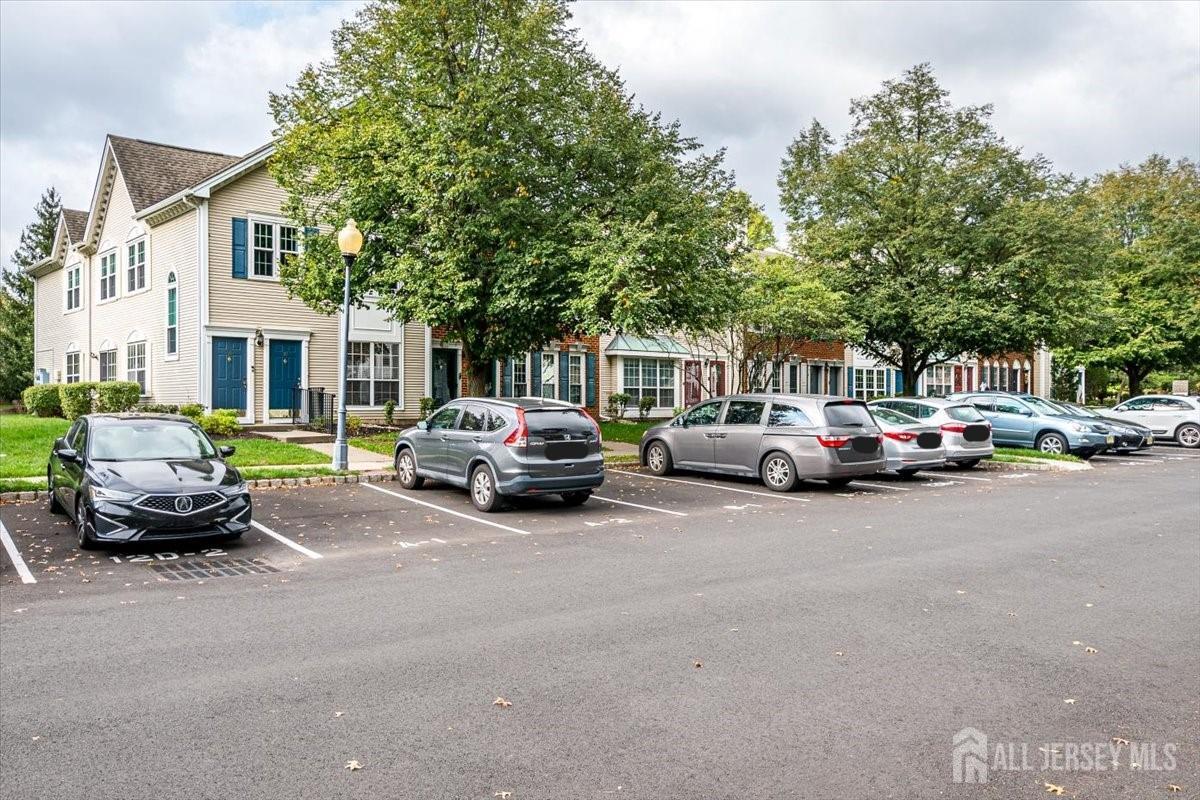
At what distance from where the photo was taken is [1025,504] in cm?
1328

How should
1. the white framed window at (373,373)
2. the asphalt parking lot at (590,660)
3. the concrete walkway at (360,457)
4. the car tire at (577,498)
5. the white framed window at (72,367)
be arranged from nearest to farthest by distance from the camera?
1. the asphalt parking lot at (590,660)
2. the car tire at (577,498)
3. the concrete walkway at (360,457)
4. the white framed window at (373,373)
5. the white framed window at (72,367)

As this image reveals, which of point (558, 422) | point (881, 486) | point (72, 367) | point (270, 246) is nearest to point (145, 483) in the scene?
point (558, 422)

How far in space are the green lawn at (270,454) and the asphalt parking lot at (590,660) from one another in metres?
5.84

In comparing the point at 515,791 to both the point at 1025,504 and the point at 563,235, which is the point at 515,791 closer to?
the point at 1025,504

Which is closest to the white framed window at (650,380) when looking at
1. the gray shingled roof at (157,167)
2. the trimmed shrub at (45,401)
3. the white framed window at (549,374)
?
the white framed window at (549,374)

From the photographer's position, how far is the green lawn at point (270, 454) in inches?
651

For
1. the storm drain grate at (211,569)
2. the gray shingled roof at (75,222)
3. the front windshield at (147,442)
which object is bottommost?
the storm drain grate at (211,569)

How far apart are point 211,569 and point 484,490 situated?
445cm

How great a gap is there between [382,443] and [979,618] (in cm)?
1590

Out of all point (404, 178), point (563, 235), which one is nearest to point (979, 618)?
point (563, 235)

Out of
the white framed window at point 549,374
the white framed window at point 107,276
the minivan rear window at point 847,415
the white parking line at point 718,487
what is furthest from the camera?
the white framed window at point 549,374

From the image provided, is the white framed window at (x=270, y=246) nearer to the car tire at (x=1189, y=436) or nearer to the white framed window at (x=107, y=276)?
the white framed window at (x=107, y=276)

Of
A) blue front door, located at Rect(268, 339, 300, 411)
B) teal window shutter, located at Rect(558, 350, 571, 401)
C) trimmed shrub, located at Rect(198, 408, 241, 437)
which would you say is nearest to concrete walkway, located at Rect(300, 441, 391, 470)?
trimmed shrub, located at Rect(198, 408, 241, 437)

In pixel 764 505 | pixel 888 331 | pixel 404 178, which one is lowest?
pixel 764 505
